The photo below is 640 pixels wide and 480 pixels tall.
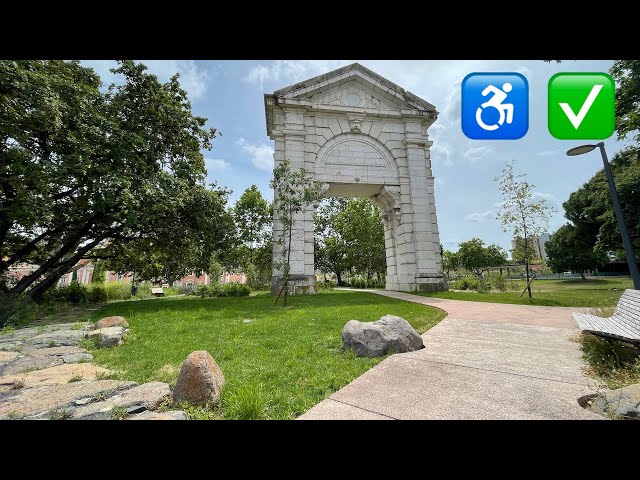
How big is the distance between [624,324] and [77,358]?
9.33 metres

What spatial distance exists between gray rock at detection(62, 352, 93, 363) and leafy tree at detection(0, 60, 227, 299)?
6.97 meters

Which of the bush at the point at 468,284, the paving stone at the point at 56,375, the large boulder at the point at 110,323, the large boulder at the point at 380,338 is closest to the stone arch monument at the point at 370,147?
the bush at the point at 468,284

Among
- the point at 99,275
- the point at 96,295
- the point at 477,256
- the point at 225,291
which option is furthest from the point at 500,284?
the point at 477,256

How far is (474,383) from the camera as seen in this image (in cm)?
332

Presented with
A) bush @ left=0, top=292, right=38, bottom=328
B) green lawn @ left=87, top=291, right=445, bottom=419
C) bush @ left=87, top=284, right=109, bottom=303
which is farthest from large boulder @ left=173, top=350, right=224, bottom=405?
bush @ left=87, top=284, right=109, bottom=303

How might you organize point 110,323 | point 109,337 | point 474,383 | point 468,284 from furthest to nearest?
1. point 468,284
2. point 110,323
3. point 109,337
4. point 474,383

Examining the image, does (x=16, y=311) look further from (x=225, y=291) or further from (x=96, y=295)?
(x=225, y=291)

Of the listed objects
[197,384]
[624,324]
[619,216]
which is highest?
[619,216]

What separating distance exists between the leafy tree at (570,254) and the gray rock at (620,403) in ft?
154

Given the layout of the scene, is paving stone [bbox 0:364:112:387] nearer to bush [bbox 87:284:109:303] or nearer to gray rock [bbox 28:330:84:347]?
gray rock [bbox 28:330:84:347]

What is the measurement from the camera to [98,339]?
242 inches

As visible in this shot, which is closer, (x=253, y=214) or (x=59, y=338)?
(x=59, y=338)
